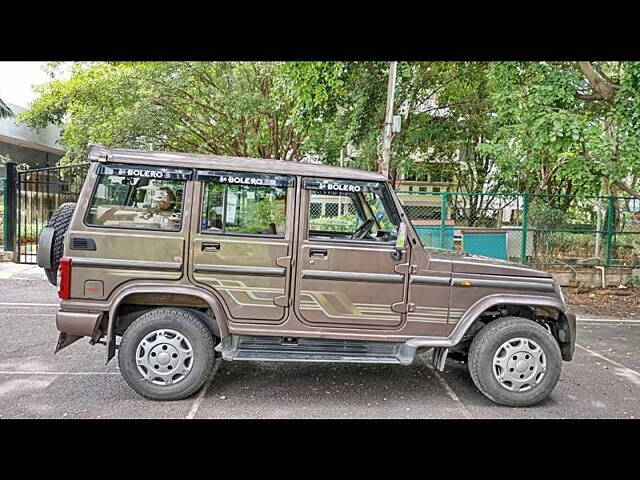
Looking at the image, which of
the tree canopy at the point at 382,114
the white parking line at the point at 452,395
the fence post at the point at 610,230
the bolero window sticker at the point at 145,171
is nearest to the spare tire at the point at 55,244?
the bolero window sticker at the point at 145,171

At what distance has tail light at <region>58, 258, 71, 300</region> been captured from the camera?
3973 millimetres

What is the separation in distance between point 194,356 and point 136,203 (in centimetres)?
143

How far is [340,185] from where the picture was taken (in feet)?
13.9

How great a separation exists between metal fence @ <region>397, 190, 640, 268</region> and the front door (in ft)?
19.3

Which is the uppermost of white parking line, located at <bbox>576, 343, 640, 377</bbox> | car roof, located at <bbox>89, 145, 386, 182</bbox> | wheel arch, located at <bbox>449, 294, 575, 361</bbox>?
car roof, located at <bbox>89, 145, 386, 182</bbox>

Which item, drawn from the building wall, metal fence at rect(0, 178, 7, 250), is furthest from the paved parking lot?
the building wall

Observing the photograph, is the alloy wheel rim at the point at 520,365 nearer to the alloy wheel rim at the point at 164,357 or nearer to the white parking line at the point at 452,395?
the white parking line at the point at 452,395

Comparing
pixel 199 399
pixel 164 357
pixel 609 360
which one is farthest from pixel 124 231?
pixel 609 360

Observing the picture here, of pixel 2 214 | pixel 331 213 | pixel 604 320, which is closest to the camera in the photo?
pixel 331 213

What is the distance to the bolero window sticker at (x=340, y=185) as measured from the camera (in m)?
4.21

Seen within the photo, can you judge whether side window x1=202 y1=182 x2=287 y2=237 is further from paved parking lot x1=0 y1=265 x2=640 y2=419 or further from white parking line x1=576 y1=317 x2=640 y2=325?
white parking line x1=576 y1=317 x2=640 y2=325

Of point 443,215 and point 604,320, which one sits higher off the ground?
point 443,215

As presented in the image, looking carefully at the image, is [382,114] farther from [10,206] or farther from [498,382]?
[498,382]
